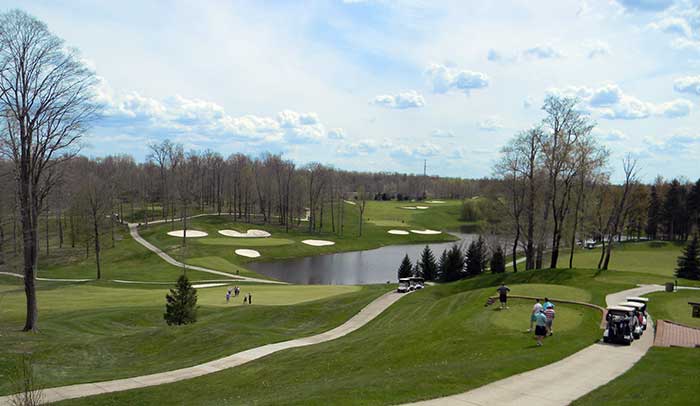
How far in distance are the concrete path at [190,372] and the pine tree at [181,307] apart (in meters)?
7.77

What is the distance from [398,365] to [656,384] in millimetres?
8243

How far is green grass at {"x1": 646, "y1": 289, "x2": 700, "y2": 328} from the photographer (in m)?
23.9

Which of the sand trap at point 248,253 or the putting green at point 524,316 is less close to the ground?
the putting green at point 524,316

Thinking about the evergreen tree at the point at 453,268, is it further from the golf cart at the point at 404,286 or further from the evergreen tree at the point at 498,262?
the golf cart at the point at 404,286

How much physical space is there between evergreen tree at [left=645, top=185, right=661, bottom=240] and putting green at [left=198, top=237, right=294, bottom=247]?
69153 millimetres

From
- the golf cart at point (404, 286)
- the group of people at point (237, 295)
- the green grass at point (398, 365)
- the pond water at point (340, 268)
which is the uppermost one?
the green grass at point (398, 365)

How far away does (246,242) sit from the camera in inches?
3457

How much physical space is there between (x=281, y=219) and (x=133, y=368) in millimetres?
96538

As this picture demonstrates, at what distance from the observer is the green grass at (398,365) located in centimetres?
1451

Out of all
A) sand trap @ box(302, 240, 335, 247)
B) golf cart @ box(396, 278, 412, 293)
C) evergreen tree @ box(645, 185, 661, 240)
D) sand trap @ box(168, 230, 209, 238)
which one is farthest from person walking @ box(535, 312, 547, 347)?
evergreen tree @ box(645, 185, 661, 240)

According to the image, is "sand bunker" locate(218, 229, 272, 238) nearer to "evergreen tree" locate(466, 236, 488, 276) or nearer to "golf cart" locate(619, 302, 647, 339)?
"evergreen tree" locate(466, 236, 488, 276)

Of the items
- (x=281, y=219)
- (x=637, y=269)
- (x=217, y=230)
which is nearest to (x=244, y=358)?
(x=637, y=269)

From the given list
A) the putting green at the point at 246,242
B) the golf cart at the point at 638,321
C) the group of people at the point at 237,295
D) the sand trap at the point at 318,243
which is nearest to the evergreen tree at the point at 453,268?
the group of people at the point at 237,295

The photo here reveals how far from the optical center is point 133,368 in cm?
2139
